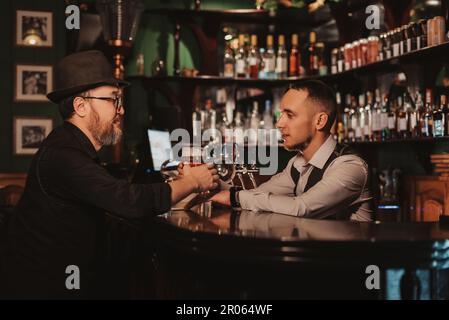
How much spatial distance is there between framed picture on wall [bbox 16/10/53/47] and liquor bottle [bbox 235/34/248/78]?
1611mm

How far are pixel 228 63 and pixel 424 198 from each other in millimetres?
2147

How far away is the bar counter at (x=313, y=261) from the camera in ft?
5.31

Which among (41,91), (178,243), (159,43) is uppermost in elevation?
(159,43)

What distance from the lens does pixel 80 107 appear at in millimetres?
2215

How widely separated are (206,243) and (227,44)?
13.2 feet

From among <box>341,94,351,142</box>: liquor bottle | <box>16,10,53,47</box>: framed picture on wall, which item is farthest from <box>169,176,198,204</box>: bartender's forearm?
<box>16,10,53,47</box>: framed picture on wall

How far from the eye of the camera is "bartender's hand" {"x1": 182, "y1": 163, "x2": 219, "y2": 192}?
2.21m

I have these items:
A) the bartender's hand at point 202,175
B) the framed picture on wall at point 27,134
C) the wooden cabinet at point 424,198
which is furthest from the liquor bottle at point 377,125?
the framed picture on wall at point 27,134

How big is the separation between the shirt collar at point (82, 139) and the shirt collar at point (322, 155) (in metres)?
1.03

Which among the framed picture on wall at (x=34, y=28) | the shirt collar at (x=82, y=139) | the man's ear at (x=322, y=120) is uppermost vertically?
the framed picture on wall at (x=34, y=28)

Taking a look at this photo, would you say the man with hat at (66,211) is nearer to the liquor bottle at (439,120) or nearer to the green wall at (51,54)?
the liquor bottle at (439,120)
